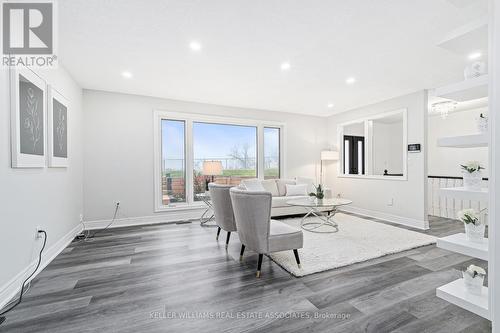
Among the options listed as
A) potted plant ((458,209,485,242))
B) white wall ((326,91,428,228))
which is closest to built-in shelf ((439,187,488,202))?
potted plant ((458,209,485,242))

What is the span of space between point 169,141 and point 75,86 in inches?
71.6

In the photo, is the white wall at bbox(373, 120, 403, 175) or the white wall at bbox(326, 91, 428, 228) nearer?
the white wall at bbox(326, 91, 428, 228)

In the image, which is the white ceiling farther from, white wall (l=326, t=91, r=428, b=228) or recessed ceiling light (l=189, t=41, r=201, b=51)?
white wall (l=326, t=91, r=428, b=228)

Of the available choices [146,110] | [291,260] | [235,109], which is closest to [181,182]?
[146,110]

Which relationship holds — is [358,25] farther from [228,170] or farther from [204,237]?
[228,170]

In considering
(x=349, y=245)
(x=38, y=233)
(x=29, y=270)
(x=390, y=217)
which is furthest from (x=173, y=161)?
(x=390, y=217)

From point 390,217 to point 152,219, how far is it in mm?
5017

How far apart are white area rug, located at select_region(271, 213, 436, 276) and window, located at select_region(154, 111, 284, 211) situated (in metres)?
2.01

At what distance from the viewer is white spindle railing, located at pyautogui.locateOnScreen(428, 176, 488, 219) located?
15.4ft

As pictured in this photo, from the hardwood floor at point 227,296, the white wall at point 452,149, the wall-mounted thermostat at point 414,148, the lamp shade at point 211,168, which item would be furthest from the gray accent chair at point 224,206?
the white wall at point 452,149

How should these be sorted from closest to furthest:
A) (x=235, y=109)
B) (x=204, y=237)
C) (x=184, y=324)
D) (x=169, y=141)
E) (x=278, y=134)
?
(x=184, y=324) < (x=204, y=237) < (x=169, y=141) < (x=235, y=109) < (x=278, y=134)

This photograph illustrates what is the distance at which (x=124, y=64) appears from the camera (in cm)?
313

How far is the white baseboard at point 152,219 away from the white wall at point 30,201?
1.39ft

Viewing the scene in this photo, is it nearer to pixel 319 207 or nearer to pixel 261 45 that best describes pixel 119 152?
pixel 261 45
